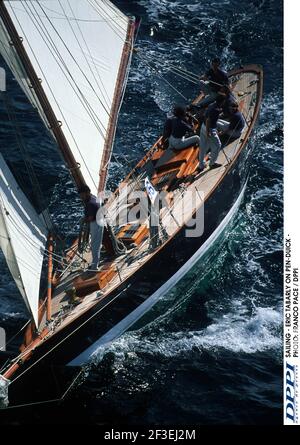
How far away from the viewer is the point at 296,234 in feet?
100

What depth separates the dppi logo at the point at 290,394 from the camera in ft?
85.6

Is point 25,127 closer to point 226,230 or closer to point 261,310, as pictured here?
point 226,230

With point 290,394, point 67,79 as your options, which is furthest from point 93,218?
point 290,394

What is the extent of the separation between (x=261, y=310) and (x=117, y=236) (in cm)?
567

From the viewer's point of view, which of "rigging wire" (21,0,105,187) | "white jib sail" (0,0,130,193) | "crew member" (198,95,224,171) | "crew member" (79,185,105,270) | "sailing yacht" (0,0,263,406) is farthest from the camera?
"crew member" (198,95,224,171)

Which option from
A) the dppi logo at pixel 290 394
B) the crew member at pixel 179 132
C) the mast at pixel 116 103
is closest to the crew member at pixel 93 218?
the mast at pixel 116 103

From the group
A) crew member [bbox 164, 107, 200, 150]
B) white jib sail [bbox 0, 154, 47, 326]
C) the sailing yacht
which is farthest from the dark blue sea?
crew member [bbox 164, 107, 200, 150]

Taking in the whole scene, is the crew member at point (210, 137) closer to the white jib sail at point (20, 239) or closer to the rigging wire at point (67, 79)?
the rigging wire at point (67, 79)

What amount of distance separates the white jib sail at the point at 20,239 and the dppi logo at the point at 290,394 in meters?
7.77

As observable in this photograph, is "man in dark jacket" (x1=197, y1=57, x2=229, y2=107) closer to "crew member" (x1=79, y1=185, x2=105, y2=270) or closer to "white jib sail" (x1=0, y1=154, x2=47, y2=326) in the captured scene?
"crew member" (x1=79, y1=185, x2=105, y2=270)

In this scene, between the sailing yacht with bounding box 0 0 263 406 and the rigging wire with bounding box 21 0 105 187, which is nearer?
the sailing yacht with bounding box 0 0 263 406

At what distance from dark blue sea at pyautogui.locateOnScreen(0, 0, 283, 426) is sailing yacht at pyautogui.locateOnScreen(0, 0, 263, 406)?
36.4 inches

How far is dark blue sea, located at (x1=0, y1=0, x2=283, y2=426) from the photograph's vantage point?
28828mm

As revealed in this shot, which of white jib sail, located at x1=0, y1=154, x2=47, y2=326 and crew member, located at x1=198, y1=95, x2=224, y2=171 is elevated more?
crew member, located at x1=198, y1=95, x2=224, y2=171
